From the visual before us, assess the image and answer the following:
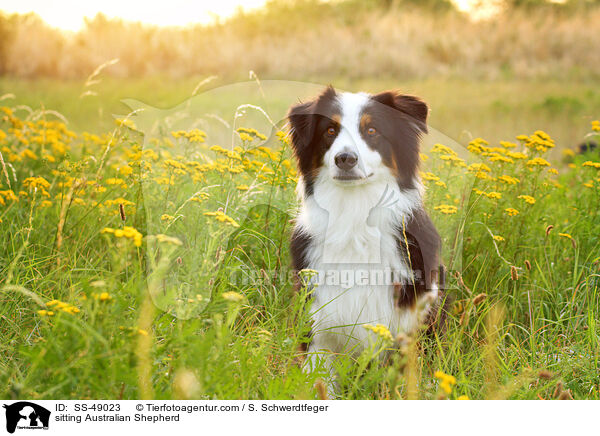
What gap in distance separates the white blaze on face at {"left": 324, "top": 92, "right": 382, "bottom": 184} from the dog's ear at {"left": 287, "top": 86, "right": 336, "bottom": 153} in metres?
0.13

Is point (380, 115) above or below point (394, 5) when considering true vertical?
below

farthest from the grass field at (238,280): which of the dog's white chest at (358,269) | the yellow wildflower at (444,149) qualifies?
the dog's white chest at (358,269)

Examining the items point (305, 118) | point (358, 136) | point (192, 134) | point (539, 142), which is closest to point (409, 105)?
point (358, 136)

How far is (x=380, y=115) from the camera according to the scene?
2.95 m

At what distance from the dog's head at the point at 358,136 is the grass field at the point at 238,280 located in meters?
0.18

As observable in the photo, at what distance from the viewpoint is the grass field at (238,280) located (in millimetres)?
2082

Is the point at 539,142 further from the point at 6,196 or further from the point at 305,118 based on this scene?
the point at 6,196

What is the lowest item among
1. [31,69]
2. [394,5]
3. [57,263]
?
[57,263]

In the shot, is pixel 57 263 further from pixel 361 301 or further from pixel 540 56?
pixel 540 56

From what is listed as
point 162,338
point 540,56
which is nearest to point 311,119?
point 162,338

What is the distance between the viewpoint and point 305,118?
311 centimetres

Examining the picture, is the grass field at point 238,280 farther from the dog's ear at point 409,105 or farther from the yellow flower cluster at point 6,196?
the dog's ear at point 409,105

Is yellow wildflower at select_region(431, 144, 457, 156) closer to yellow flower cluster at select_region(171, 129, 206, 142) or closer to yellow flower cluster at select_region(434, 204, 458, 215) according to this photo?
yellow flower cluster at select_region(434, 204, 458, 215)
